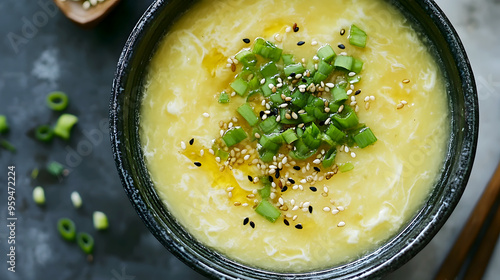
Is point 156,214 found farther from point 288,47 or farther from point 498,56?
point 498,56

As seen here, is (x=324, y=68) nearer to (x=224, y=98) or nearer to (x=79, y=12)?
(x=224, y=98)

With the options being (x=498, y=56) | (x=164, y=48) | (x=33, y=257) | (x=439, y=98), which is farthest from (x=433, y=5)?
(x=33, y=257)

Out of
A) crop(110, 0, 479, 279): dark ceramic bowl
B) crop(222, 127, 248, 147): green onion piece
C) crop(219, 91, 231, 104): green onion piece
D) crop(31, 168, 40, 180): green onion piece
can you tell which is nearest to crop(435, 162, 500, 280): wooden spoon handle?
crop(110, 0, 479, 279): dark ceramic bowl

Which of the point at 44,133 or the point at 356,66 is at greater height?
the point at 356,66

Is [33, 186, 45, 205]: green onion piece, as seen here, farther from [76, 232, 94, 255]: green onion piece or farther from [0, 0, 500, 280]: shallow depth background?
[76, 232, 94, 255]: green onion piece

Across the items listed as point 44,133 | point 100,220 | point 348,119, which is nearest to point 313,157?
point 348,119

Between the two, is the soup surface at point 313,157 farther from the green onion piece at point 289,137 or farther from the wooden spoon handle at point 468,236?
the wooden spoon handle at point 468,236

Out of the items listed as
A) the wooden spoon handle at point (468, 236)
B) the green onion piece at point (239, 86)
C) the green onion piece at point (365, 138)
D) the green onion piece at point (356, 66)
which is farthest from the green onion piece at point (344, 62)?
the wooden spoon handle at point (468, 236)
